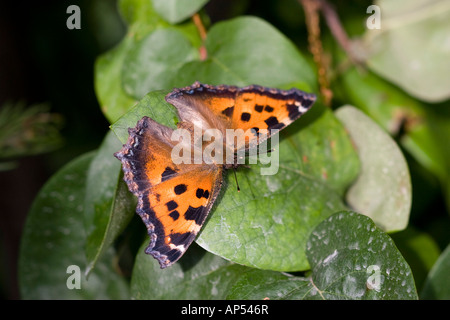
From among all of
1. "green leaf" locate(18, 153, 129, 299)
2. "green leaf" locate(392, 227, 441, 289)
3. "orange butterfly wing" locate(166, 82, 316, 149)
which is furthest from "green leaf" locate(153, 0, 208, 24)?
"green leaf" locate(392, 227, 441, 289)

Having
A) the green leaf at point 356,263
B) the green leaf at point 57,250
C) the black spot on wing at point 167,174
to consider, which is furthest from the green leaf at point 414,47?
the green leaf at point 57,250

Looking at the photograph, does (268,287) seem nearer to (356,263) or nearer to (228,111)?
(356,263)

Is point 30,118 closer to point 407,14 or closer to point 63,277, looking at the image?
point 63,277

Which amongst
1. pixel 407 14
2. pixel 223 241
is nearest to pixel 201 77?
pixel 223 241

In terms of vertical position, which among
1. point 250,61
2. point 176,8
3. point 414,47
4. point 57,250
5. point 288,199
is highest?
point 176,8

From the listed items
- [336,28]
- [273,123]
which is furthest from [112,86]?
[336,28]

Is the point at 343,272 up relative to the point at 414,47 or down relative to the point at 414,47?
down

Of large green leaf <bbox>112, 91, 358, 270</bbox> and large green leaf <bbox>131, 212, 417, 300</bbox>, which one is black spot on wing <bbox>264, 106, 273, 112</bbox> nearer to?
large green leaf <bbox>112, 91, 358, 270</bbox>
